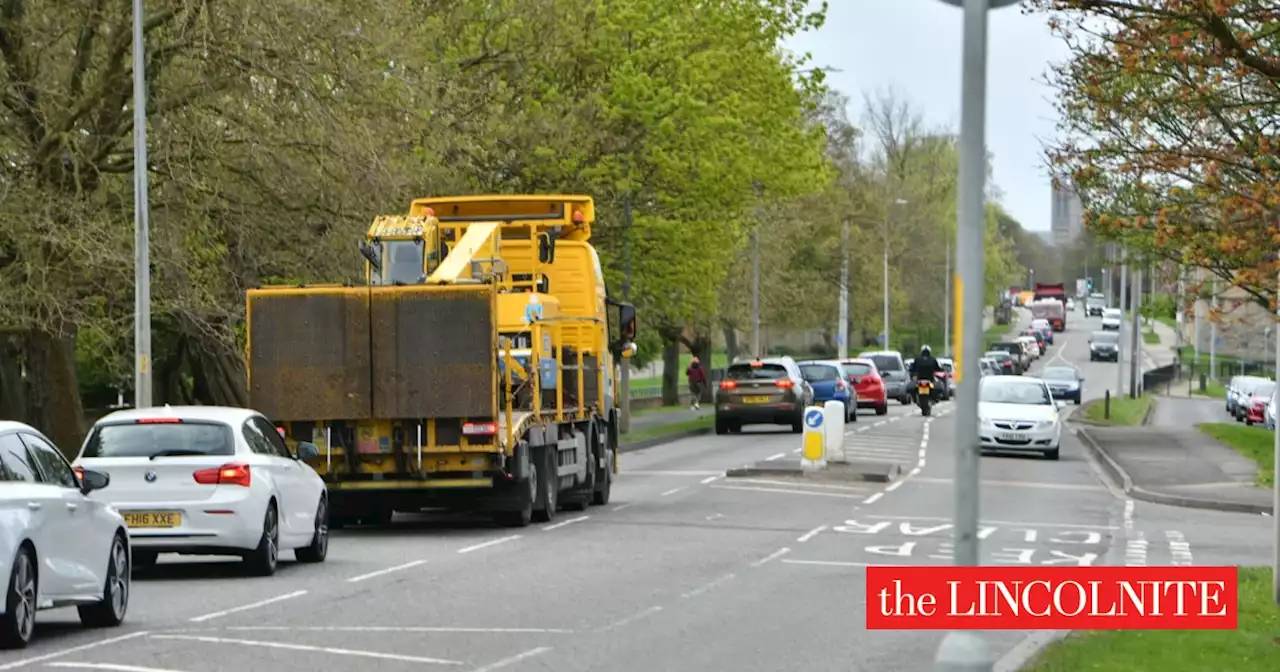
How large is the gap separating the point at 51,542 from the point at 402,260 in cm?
1284

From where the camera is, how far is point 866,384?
201 ft

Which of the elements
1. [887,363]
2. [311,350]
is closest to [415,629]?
[311,350]

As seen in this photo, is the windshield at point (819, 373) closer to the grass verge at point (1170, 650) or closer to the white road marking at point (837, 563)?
the white road marking at point (837, 563)

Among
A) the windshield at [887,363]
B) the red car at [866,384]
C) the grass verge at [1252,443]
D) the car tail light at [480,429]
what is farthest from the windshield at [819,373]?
the car tail light at [480,429]

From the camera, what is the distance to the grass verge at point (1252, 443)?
35.3 meters

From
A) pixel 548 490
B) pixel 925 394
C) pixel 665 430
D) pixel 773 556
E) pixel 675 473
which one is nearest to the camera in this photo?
pixel 773 556

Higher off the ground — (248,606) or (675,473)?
(248,606)

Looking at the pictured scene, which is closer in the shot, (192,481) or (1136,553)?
(192,481)

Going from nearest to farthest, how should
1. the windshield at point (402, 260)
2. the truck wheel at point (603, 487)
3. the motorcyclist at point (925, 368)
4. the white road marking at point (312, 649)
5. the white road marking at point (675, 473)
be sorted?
the white road marking at point (312, 649), the windshield at point (402, 260), the truck wheel at point (603, 487), the white road marking at point (675, 473), the motorcyclist at point (925, 368)

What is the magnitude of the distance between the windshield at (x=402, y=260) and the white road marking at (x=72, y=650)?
39.7ft

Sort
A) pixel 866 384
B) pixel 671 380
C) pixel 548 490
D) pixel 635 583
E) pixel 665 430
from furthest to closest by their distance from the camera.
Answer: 1. pixel 671 380
2. pixel 866 384
3. pixel 665 430
4. pixel 548 490
5. pixel 635 583

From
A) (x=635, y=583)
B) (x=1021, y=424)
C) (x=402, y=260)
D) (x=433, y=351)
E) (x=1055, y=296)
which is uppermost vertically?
(x=1055, y=296)

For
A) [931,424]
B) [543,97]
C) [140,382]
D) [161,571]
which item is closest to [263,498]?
[161,571]

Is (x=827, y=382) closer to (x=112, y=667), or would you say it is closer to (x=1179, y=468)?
(x=1179, y=468)
